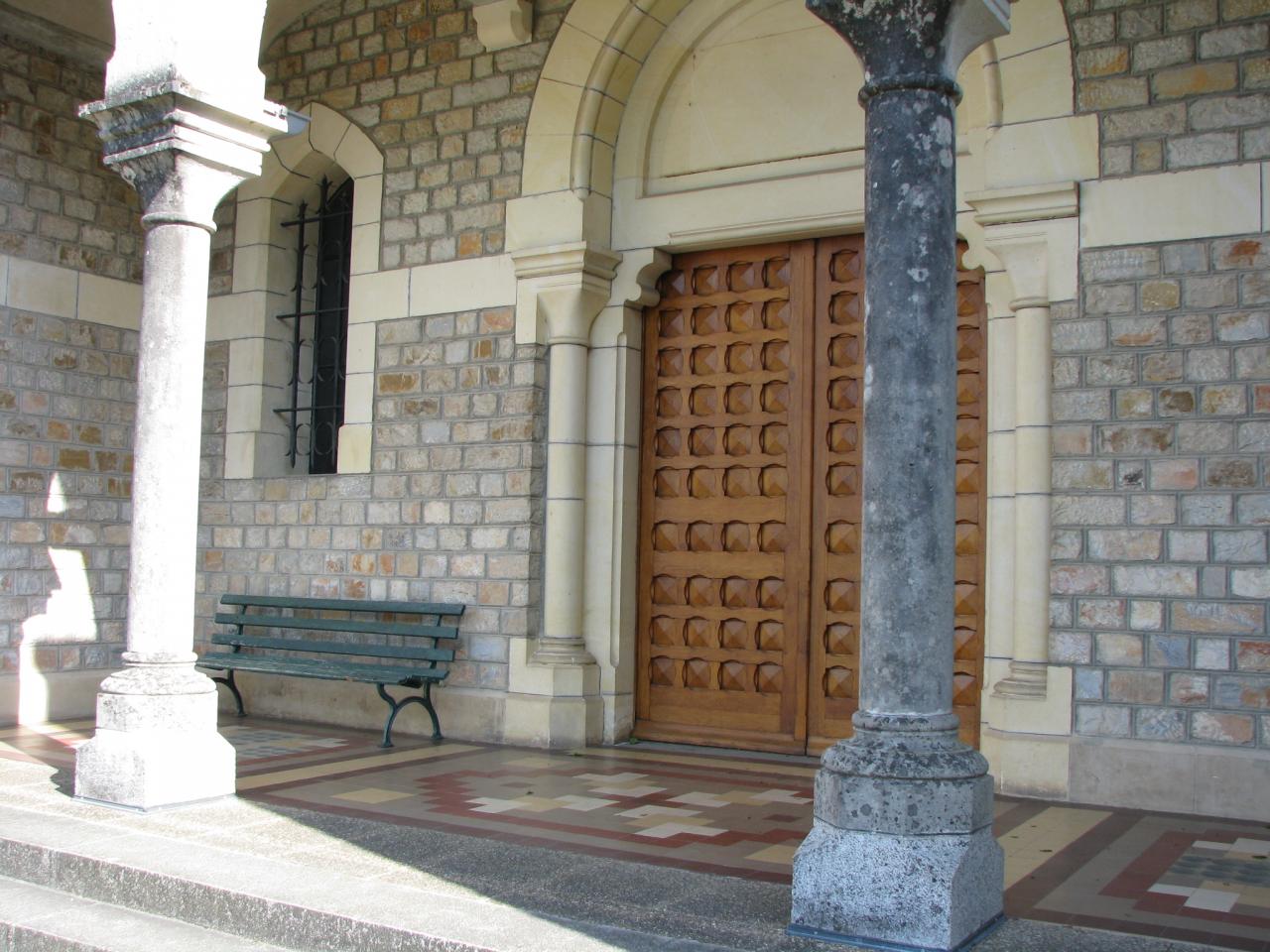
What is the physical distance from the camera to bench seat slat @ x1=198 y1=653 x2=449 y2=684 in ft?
22.9

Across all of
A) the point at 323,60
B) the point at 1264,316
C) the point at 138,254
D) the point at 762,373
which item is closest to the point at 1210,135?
the point at 1264,316

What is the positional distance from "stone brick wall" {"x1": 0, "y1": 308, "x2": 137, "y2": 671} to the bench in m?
0.83

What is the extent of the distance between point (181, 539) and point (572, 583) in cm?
238

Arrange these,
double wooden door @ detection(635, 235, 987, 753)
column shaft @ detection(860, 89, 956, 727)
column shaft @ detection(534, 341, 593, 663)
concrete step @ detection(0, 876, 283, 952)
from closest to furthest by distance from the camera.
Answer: column shaft @ detection(860, 89, 956, 727), concrete step @ detection(0, 876, 283, 952), double wooden door @ detection(635, 235, 987, 753), column shaft @ detection(534, 341, 593, 663)

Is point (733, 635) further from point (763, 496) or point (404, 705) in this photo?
point (404, 705)

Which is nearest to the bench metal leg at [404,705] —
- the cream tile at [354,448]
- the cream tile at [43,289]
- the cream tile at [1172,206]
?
the cream tile at [354,448]

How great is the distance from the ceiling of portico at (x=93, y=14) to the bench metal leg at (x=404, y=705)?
4.41 meters

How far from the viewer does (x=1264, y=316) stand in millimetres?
5340

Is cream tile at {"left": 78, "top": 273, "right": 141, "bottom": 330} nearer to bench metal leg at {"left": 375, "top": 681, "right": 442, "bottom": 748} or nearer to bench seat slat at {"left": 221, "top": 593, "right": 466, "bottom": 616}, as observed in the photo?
bench seat slat at {"left": 221, "top": 593, "right": 466, "bottom": 616}

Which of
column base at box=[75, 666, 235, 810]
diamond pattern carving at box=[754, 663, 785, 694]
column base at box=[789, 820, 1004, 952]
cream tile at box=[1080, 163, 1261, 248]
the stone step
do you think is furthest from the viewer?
diamond pattern carving at box=[754, 663, 785, 694]

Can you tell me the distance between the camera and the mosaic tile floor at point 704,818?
3932 millimetres

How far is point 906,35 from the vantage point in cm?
370

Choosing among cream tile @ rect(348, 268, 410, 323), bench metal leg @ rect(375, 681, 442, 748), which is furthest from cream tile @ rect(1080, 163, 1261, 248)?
bench metal leg @ rect(375, 681, 442, 748)

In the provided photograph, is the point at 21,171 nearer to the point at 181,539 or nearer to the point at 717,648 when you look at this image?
the point at 181,539
